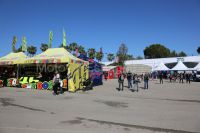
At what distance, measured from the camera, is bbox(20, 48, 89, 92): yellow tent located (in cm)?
1792

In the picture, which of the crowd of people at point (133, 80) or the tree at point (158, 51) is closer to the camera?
the crowd of people at point (133, 80)

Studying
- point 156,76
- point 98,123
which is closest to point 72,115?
point 98,123

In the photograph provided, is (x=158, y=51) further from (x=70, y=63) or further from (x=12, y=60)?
(x=70, y=63)

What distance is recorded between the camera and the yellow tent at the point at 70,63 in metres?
17.9

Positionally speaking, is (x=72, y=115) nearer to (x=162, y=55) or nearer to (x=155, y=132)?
(x=155, y=132)

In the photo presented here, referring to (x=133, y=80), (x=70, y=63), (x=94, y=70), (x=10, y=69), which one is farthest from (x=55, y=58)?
(x=10, y=69)

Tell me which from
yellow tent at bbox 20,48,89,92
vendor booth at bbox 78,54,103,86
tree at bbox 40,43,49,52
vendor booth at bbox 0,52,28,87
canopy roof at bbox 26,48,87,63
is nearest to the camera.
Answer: yellow tent at bbox 20,48,89,92

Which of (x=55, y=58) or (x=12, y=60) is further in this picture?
(x=12, y=60)

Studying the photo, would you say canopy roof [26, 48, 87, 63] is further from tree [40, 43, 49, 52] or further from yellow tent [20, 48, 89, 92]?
tree [40, 43, 49, 52]

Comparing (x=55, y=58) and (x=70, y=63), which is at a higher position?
(x=55, y=58)

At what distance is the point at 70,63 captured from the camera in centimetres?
1800

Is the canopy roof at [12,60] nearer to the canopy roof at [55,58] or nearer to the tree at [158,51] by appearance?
the canopy roof at [55,58]

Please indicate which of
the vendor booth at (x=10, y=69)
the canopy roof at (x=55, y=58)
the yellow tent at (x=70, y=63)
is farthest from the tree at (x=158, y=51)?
the canopy roof at (x=55, y=58)

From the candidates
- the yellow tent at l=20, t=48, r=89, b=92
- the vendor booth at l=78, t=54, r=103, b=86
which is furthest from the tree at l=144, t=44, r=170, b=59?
the yellow tent at l=20, t=48, r=89, b=92
